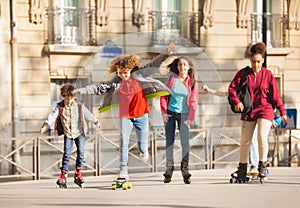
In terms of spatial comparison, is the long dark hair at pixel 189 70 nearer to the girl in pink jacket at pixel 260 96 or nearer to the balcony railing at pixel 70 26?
the girl in pink jacket at pixel 260 96

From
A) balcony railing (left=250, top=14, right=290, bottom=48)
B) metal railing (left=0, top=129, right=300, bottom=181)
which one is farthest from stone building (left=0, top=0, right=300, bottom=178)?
metal railing (left=0, top=129, right=300, bottom=181)

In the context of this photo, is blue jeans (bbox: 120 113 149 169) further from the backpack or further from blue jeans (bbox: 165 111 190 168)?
the backpack

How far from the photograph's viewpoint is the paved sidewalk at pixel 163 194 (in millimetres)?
10352

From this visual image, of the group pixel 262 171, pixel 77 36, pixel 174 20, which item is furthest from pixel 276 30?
pixel 262 171

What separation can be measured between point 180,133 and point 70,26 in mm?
10221

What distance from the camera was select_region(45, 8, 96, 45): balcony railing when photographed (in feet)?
69.6

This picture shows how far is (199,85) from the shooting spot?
11.0 metres

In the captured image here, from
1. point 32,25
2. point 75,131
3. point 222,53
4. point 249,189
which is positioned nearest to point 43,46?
point 32,25

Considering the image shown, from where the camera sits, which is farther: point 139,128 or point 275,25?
point 275,25

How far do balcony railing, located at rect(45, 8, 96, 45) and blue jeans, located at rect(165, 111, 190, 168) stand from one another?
956 cm

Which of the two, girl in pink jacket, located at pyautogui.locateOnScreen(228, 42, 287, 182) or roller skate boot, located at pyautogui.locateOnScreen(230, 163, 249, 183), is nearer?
girl in pink jacket, located at pyautogui.locateOnScreen(228, 42, 287, 182)

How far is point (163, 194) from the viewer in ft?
37.1

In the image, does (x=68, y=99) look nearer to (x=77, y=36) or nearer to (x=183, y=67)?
(x=183, y=67)

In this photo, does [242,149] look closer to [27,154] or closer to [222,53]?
[27,154]
